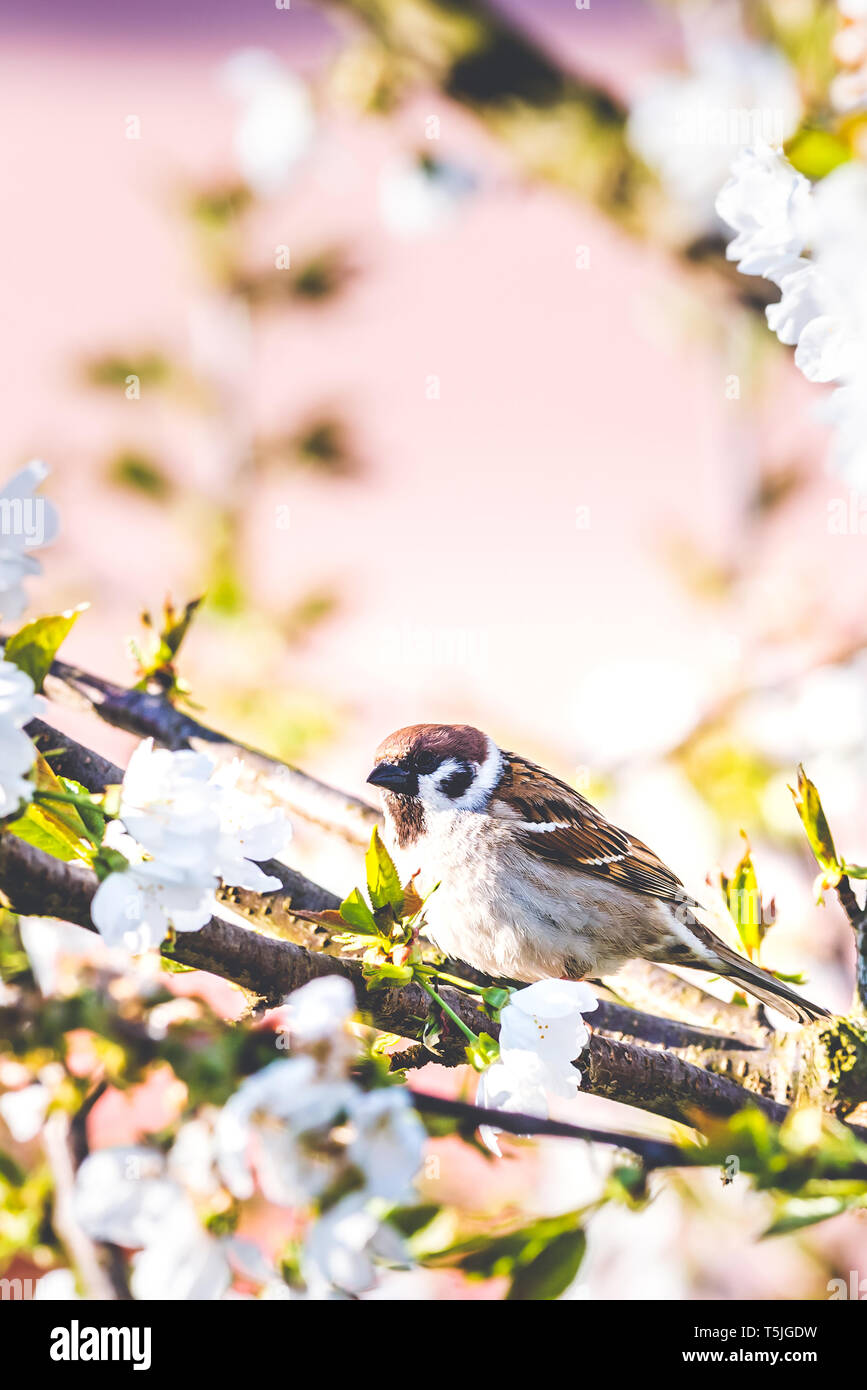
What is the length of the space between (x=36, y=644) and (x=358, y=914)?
0.74ft

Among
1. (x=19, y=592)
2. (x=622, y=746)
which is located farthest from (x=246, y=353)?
(x=19, y=592)

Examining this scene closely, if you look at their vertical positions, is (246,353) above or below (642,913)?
above

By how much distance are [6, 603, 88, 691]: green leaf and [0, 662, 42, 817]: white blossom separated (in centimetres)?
8

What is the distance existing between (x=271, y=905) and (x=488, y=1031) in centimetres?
24

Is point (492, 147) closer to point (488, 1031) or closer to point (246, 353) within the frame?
point (488, 1031)

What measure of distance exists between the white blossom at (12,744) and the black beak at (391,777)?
531mm

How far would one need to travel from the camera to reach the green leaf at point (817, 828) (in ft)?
2.11

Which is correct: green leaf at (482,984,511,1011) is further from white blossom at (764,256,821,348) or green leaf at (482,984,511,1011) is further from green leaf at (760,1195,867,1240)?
white blossom at (764,256,821,348)

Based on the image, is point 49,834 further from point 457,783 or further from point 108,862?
point 457,783

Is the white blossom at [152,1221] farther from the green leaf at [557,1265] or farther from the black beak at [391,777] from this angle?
the black beak at [391,777]

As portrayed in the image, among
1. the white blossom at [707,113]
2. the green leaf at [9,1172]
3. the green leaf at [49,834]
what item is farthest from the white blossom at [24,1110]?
the white blossom at [707,113]

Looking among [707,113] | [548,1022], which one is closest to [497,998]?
[548,1022]

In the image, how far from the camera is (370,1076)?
1.43 ft

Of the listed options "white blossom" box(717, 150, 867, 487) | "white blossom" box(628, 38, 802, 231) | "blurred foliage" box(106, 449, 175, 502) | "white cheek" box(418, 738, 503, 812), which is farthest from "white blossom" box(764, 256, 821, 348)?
"blurred foliage" box(106, 449, 175, 502)
